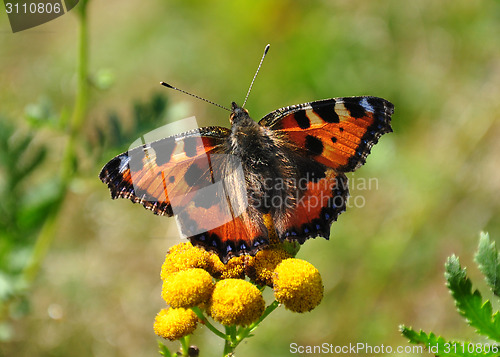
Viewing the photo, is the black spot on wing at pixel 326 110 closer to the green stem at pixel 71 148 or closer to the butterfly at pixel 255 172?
the butterfly at pixel 255 172

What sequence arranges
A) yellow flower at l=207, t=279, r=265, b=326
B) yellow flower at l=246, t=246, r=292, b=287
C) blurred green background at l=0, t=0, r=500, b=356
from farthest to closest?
blurred green background at l=0, t=0, r=500, b=356 → yellow flower at l=246, t=246, r=292, b=287 → yellow flower at l=207, t=279, r=265, b=326

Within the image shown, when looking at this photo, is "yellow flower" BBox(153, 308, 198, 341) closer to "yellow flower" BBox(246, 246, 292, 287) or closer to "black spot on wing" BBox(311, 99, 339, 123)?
"yellow flower" BBox(246, 246, 292, 287)

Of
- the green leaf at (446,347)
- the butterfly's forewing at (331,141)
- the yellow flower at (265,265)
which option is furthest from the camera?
the butterfly's forewing at (331,141)

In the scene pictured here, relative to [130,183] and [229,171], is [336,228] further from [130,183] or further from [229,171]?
[130,183]

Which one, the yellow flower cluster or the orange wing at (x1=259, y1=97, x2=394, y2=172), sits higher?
the orange wing at (x1=259, y1=97, x2=394, y2=172)

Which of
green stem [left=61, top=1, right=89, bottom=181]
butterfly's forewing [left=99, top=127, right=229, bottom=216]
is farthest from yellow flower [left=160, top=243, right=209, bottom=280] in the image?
green stem [left=61, top=1, right=89, bottom=181]

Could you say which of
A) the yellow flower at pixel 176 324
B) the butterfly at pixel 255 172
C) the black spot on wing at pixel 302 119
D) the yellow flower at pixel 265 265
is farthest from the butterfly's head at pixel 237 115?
the yellow flower at pixel 176 324
